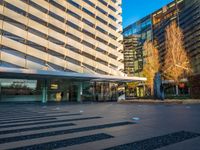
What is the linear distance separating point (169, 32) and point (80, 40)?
16.6m

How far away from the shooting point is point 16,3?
28500mm

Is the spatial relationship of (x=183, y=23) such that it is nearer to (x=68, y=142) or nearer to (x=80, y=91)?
(x=80, y=91)

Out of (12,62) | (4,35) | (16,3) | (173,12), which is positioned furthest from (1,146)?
(173,12)

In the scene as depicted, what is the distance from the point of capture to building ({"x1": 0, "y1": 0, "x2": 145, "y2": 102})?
26.7 metres

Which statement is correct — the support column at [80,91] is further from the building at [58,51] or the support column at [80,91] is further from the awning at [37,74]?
the awning at [37,74]

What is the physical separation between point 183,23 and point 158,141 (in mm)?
65629

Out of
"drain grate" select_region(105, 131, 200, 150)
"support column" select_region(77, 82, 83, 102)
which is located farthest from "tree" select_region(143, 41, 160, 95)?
"drain grate" select_region(105, 131, 200, 150)

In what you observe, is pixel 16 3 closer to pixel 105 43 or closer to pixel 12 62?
pixel 12 62

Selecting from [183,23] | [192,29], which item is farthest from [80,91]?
[183,23]

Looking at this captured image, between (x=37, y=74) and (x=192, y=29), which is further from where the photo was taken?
(x=192, y=29)

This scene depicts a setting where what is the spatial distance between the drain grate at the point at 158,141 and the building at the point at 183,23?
145 feet

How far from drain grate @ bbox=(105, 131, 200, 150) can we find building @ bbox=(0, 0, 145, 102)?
1988 centimetres

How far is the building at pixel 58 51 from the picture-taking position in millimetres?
26719

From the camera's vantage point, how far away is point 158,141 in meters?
4.82
